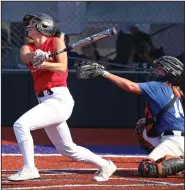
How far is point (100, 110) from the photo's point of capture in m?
12.3

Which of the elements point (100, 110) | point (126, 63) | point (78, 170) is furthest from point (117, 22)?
point (78, 170)

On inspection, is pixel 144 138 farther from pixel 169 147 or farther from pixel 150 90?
pixel 150 90

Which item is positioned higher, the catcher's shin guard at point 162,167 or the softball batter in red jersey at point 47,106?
the softball batter in red jersey at point 47,106

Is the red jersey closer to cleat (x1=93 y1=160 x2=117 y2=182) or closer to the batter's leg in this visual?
the batter's leg

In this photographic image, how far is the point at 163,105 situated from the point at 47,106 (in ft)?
3.90

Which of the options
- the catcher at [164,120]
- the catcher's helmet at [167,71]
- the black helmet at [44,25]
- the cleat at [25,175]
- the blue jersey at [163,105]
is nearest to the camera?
the cleat at [25,175]

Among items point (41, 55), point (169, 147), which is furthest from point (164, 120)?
point (41, 55)

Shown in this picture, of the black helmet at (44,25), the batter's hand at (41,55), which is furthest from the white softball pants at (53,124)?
the black helmet at (44,25)

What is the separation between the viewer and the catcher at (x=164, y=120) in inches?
274

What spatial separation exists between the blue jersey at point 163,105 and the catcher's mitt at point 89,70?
0.62 metres

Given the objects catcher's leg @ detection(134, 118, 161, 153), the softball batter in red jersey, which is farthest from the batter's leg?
catcher's leg @ detection(134, 118, 161, 153)

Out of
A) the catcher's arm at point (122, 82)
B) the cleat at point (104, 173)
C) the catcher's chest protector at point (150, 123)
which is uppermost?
the catcher's arm at point (122, 82)

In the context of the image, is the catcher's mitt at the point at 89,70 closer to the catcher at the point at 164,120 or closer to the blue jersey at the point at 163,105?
the catcher at the point at 164,120

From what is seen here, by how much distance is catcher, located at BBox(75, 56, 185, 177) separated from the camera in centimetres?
696
